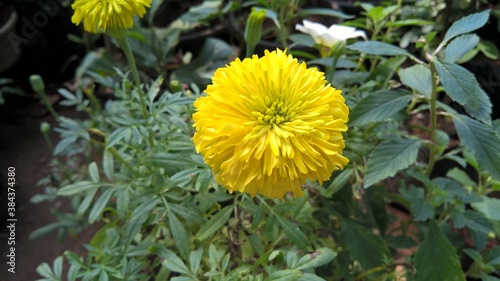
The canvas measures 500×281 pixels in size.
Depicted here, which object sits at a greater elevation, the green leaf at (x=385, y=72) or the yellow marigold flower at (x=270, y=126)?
the yellow marigold flower at (x=270, y=126)

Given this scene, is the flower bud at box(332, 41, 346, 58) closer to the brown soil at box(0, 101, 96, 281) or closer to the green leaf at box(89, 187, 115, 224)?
the green leaf at box(89, 187, 115, 224)

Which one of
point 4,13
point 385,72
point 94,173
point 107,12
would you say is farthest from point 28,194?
point 385,72

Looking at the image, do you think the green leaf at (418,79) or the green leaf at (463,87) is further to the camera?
the green leaf at (418,79)

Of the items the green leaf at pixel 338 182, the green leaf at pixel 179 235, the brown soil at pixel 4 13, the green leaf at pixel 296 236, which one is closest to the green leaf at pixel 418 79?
the green leaf at pixel 338 182

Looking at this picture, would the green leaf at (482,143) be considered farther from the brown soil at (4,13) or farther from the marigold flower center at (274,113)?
the brown soil at (4,13)

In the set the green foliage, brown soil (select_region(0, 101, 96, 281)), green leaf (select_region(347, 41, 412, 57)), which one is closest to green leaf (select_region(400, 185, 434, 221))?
the green foliage

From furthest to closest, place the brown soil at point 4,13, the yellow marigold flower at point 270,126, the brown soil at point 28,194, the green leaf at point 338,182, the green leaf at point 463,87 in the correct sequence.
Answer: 1. the brown soil at point 4,13
2. the brown soil at point 28,194
3. the green leaf at point 338,182
4. the green leaf at point 463,87
5. the yellow marigold flower at point 270,126
